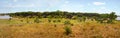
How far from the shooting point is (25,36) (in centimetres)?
2091

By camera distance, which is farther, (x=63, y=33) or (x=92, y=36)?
(x=63, y=33)

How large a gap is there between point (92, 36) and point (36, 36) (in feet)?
16.9

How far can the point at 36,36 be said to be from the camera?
2111 centimetres

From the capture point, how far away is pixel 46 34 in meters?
22.0

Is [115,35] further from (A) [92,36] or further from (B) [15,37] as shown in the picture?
(B) [15,37]

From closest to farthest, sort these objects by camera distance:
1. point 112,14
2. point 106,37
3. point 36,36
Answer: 1. point 106,37
2. point 36,36
3. point 112,14

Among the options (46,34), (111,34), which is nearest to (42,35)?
(46,34)

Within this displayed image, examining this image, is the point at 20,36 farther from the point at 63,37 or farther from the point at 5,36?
the point at 63,37

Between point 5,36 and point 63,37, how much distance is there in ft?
17.4

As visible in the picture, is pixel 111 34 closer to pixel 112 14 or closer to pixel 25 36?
pixel 25 36

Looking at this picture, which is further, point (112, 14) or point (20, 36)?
point (112, 14)

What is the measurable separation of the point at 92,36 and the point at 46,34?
455 centimetres

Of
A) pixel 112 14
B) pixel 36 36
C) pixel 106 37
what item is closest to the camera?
pixel 106 37

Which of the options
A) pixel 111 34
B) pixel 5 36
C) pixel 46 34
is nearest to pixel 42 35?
pixel 46 34
